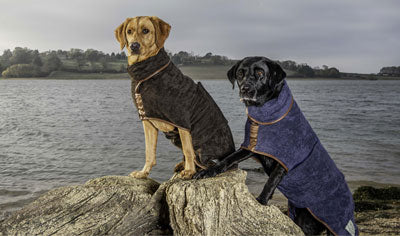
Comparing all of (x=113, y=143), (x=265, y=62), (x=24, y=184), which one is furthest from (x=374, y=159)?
(x=24, y=184)

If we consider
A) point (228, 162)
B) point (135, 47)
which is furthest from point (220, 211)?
point (135, 47)

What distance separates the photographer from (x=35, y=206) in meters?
4.00

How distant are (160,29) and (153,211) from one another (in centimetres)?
219

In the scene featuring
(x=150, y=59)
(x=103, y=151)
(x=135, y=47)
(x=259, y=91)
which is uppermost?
(x=135, y=47)

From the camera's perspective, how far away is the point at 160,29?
374cm

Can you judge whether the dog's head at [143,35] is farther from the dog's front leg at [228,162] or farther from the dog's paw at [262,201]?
the dog's paw at [262,201]

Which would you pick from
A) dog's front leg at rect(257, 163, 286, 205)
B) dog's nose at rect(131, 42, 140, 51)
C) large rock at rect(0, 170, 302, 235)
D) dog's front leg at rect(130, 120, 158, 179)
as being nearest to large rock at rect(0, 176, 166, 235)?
large rock at rect(0, 170, 302, 235)

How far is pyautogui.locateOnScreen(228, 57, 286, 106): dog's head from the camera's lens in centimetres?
339

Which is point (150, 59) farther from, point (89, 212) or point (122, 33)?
point (89, 212)

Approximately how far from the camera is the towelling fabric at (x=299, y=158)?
3.48 metres

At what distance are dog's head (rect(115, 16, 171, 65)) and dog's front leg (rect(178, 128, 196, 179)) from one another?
0.97 meters

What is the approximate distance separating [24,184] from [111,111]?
12111 millimetres

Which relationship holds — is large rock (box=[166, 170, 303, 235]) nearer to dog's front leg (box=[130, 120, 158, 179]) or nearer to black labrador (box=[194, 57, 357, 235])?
black labrador (box=[194, 57, 357, 235])

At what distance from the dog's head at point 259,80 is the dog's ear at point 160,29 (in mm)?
949
